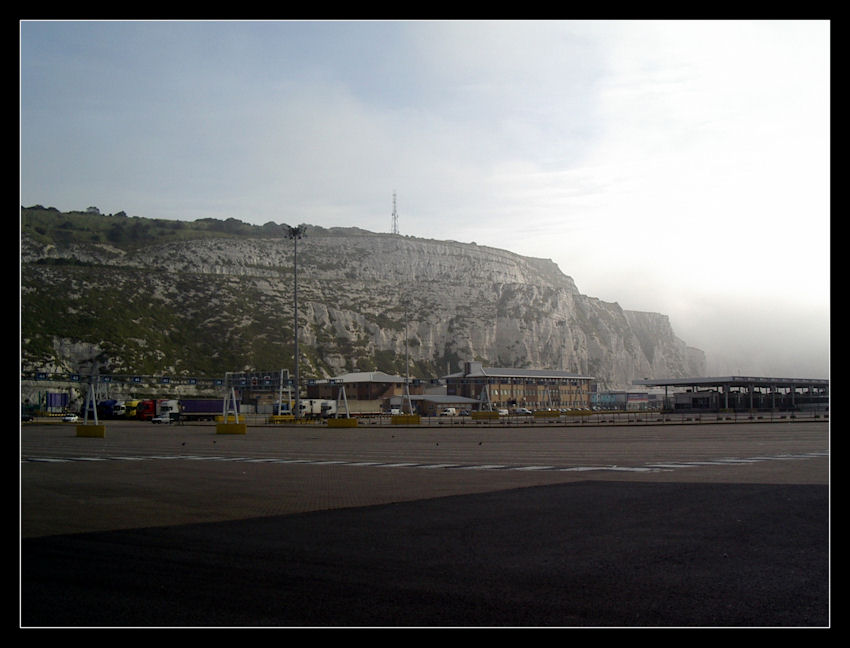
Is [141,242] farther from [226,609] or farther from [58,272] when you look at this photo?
[226,609]

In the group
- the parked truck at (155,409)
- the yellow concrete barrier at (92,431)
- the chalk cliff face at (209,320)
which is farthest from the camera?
the chalk cliff face at (209,320)

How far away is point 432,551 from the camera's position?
30.6ft

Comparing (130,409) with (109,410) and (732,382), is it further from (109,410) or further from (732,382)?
(732,382)

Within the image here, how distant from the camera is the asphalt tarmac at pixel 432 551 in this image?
6598 mm

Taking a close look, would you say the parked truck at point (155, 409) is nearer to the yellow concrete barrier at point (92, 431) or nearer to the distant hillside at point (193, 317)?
the distant hillside at point (193, 317)

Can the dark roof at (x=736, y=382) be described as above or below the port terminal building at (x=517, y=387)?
Answer: above

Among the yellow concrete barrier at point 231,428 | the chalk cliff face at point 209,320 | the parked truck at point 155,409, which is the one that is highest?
the chalk cliff face at point 209,320

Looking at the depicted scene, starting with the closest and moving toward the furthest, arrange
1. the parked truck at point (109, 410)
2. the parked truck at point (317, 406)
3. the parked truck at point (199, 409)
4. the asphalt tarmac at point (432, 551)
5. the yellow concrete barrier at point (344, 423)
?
the asphalt tarmac at point (432, 551) → the yellow concrete barrier at point (344, 423) → the parked truck at point (199, 409) → the parked truck at point (109, 410) → the parked truck at point (317, 406)

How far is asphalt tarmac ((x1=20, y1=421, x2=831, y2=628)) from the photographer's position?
260 inches

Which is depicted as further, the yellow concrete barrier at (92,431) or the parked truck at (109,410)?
the parked truck at (109,410)

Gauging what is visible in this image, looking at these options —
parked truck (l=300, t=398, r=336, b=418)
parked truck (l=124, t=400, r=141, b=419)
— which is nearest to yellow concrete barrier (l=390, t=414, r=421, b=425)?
parked truck (l=300, t=398, r=336, b=418)

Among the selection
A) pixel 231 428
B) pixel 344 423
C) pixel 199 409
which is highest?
pixel 231 428

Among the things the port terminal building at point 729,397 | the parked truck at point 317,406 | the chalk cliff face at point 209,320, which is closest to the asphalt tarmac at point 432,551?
the chalk cliff face at point 209,320

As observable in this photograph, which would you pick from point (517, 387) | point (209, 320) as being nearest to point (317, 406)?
point (209, 320)
